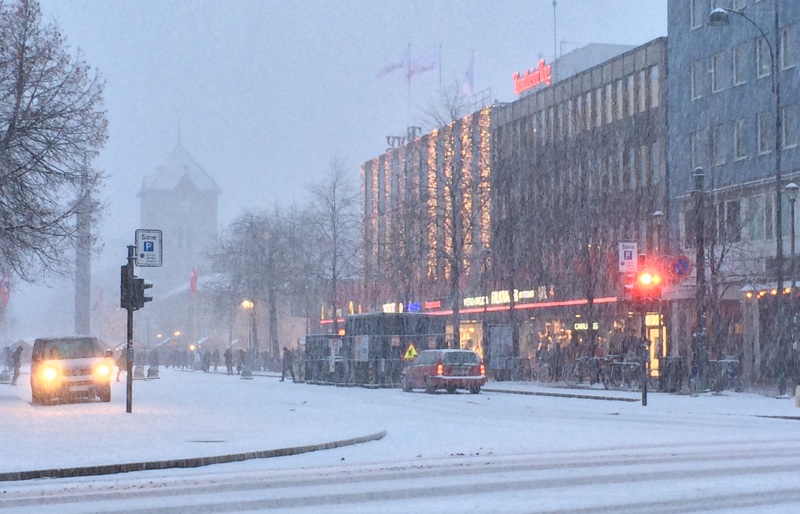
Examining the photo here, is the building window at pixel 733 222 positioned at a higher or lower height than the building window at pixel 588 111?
lower

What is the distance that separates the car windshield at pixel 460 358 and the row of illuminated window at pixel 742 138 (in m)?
14.7

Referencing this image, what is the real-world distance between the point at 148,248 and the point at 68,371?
27.8 feet

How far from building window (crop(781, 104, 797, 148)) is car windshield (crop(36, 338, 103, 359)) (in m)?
30.4

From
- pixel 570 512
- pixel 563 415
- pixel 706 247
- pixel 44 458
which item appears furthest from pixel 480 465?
pixel 706 247

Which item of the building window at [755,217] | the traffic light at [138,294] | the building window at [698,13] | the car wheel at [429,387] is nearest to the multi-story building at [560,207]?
the building window at [698,13]

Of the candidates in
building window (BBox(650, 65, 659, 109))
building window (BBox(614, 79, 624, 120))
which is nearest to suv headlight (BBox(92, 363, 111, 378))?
building window (BBox(650, 65, 659, 109))

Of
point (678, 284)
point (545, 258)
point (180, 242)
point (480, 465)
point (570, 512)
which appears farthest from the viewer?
point (180, 242)

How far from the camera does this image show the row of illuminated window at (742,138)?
167 feet

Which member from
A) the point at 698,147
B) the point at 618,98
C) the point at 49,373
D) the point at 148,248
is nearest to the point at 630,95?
the point at 618,98

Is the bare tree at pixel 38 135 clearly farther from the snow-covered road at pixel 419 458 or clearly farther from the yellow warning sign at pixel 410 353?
the yellow warning sign at pixel 410 353

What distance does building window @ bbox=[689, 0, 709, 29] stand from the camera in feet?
187

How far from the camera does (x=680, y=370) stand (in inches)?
1521

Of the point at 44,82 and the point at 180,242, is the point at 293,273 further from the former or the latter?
the point at 180,242

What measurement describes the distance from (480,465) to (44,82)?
20.2 meters
